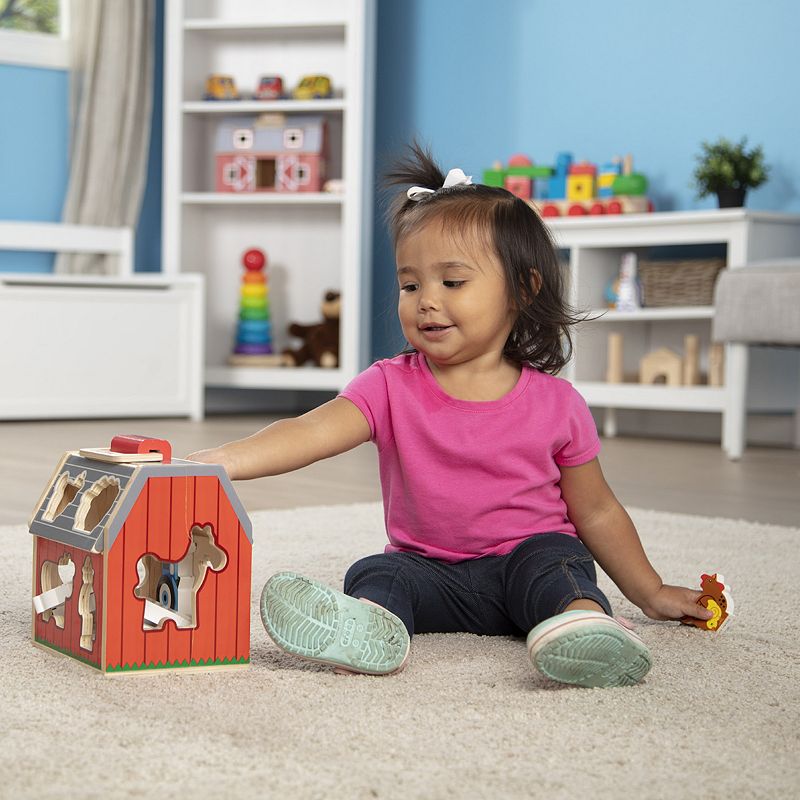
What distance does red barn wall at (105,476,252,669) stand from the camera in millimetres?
929

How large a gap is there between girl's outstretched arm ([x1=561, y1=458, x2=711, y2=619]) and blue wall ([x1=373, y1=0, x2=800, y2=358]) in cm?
222

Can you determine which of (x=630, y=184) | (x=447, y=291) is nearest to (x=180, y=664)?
(x=447, y=291)

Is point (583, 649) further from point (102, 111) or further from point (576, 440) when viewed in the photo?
point (102, 111)

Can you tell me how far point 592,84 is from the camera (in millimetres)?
3801

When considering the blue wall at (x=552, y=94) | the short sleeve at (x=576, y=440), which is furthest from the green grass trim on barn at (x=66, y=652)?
the blue wall at (x=552, y=94)

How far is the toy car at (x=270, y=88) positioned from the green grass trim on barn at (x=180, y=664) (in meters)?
3.50

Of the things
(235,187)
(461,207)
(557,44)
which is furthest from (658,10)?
(461,207)

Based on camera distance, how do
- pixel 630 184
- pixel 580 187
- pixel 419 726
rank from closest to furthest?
pixel 419 726, pixel 630 184, pixel 580 187

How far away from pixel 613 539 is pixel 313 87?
327cm

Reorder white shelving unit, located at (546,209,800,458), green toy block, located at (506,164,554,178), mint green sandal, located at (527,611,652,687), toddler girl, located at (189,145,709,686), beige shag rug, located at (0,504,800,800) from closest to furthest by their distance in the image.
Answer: beige shag rug, located at (0,504,800,800) < mint green sandal, located at (527,611,652,687) < toddler girl, located at (189,145,709,686) < white shelving unit, located at (546,209,800,458) < green toy block, located at (506,164,554,178)

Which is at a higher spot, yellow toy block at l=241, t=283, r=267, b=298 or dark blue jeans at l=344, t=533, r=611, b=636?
yellow toy block at l=241, t=283, r=267, b=298

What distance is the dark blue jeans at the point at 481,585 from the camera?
1.07 meters

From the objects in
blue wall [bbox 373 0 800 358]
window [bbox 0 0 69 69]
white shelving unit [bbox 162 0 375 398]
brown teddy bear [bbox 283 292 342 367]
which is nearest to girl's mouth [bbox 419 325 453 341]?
blue wall [bbox 373 0 800 358]

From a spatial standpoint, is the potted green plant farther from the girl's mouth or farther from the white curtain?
the girl's mouth
